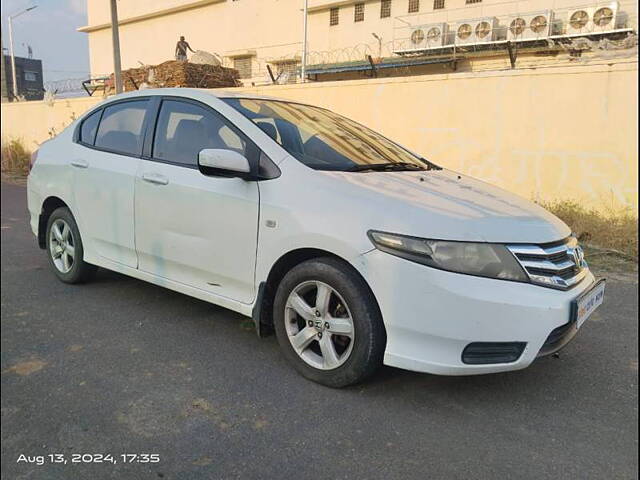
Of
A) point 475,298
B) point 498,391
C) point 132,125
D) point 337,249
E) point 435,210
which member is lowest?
point 498,391

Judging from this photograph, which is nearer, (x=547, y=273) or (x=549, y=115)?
(x=547, y=273)

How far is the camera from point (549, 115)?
22.0 ft

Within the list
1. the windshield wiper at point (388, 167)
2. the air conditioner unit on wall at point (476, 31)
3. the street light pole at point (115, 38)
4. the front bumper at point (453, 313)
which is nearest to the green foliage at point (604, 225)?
the air conditioner unit on wall at point (476, 31)

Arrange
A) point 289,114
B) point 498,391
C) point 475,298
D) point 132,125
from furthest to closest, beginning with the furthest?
1. point 132,125
2. point 289,114
3. point 498,391
4. point 475,298

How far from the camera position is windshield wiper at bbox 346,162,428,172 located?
9.56ft

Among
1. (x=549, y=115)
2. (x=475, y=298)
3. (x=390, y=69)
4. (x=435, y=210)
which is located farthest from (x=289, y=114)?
(x=549, y=115)

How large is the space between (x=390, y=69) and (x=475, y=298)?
18.5ft

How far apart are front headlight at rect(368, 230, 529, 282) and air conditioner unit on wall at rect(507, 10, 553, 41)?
11.3ft

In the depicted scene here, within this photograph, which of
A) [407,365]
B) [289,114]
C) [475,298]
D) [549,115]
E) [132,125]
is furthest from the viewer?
[549,115]

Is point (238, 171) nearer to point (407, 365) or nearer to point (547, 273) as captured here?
point (407, 365)

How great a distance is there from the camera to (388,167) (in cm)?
310

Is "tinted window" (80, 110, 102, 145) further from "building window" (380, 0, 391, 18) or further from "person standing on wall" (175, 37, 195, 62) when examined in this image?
"building window" (380, 0, 391, 18)

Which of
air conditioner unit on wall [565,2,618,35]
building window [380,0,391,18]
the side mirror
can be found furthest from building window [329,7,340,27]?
the side mirror

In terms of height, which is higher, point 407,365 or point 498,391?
point 407,365
